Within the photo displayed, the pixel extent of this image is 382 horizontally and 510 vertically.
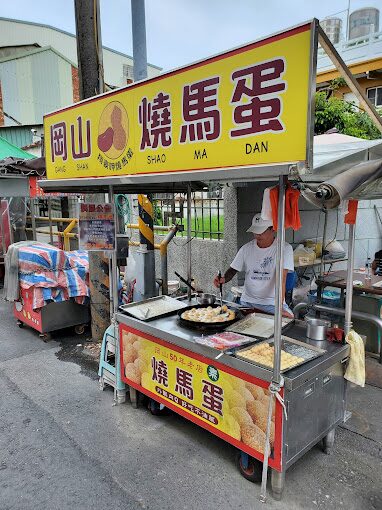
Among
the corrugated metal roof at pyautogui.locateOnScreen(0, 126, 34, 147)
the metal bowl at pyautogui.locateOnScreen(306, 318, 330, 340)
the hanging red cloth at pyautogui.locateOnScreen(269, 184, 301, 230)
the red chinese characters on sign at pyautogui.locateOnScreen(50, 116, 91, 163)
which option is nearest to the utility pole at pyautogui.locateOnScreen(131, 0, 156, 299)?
the red chinese characters on sign at pyautogui.locateOnScreen(50, 116, 91, 163)

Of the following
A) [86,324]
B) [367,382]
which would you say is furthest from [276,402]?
[86,324]

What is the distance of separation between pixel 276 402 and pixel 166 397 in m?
1.23

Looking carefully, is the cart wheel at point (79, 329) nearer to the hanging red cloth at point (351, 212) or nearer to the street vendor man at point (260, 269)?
the street vendor man at point (260, 269)

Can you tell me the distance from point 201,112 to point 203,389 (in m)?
2.15

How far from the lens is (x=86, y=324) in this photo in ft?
20.4

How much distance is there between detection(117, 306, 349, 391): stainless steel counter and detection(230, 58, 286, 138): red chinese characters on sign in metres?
1.61

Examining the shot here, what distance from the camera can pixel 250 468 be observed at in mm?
2869

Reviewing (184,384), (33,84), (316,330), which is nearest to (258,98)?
(316,330)

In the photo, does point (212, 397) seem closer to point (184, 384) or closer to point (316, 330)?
point (184, 384)

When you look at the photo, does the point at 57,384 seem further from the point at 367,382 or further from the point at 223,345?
the point at 367,382

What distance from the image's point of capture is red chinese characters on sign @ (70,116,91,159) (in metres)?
3.53

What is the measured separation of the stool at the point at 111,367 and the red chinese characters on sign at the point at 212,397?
4.04 ft

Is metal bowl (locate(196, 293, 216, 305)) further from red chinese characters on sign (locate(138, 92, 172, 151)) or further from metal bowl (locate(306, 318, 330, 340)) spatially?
red chinese characters on sign (locate(138, 92, 172, 151))

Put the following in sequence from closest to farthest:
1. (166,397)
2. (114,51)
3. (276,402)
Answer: (276,402) → (166,397) → (114,51)
